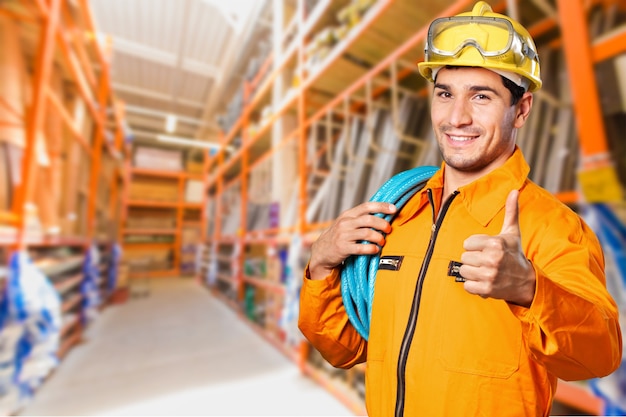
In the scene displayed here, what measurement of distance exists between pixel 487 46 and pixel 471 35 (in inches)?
2.2

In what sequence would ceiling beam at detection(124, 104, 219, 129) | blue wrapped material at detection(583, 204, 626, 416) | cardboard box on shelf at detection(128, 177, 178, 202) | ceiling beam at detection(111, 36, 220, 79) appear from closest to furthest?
blue wrapped material at detection(583, 204, 626, 416) → ceiling beam at detection(111, 36, 220, 79) → ceiling beam at detection(124, 104, 219, 129) → cardboard box on shelf at detection(128, 177, 178, 202)

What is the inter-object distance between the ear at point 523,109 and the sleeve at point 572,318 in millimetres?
363

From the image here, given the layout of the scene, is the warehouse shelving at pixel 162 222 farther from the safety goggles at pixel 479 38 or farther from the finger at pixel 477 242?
the finger at pixel 477 242

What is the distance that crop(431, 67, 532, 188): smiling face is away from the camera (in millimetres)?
762

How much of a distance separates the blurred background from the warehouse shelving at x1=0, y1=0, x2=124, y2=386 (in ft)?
0.08

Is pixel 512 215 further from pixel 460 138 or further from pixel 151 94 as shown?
pixel 151 94

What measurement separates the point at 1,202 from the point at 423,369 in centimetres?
342

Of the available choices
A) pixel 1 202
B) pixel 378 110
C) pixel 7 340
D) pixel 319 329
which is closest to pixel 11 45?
pixel 1 202

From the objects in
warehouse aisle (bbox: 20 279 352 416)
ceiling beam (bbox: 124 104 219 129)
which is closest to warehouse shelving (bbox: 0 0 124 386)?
warehouse aisle (bbox: 20 279 352 416)

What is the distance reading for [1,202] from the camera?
8.08 ft

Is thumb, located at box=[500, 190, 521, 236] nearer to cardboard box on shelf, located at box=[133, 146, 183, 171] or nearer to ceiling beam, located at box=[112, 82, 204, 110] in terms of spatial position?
ceiling beam, located at box=[112, 82, 204, 110]

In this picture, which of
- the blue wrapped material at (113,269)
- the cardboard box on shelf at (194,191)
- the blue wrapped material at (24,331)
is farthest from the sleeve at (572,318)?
the cardboard box on shelf at (194,191)

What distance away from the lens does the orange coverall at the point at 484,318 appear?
1.80 ft

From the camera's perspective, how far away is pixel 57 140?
354cm
